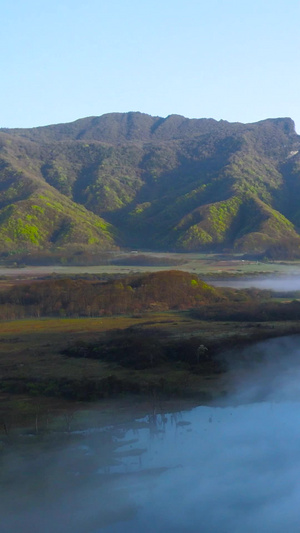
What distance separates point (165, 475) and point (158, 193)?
4056 inches

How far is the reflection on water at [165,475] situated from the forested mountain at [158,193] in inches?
2357

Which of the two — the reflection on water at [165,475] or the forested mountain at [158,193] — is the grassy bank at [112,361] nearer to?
the reflection on water at [165,475]

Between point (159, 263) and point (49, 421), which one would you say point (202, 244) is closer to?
point (159, 263)

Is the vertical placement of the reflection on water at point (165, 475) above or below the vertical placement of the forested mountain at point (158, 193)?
below

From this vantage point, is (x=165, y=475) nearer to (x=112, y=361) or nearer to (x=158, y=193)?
(x=112, y=361)

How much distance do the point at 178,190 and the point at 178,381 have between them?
308 feet

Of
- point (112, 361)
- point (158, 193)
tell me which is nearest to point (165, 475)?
point (112, 361)

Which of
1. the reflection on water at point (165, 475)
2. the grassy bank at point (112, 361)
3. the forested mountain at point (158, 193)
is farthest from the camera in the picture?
the forested mountain at point (158, 193)

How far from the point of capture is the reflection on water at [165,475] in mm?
10867

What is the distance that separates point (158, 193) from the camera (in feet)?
374

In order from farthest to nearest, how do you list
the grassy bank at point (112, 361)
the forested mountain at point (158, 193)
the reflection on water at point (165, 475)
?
the forested mountain at point (158, 193) → the grassy bank at point (112, 361) → the reflection on water at point (165, 475)

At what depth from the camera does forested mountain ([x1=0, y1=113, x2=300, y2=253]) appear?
82188 mm

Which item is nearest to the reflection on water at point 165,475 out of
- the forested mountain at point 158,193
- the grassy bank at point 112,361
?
the grassy bank at point 112,361

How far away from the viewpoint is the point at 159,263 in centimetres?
6619
